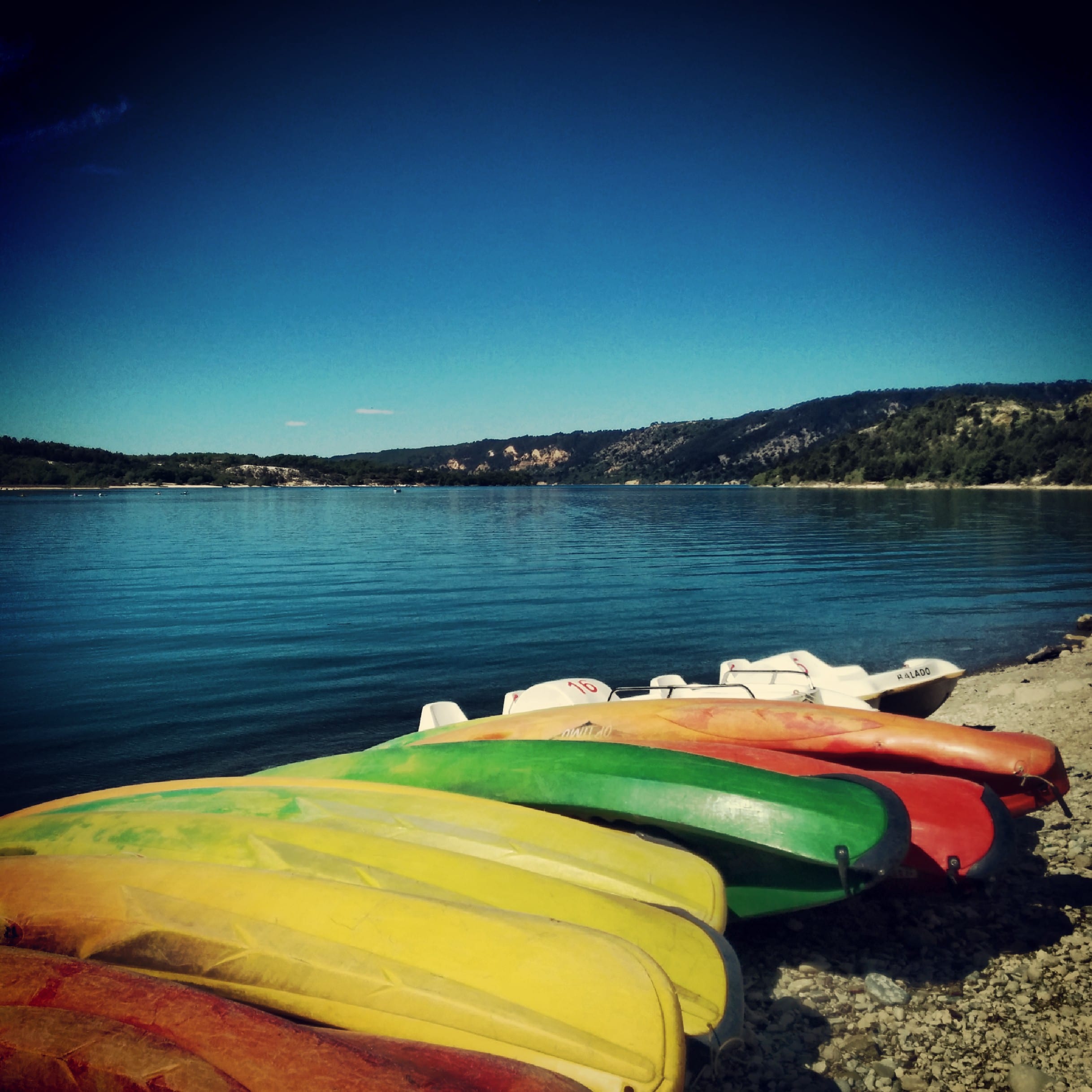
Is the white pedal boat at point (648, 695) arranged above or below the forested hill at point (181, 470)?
below

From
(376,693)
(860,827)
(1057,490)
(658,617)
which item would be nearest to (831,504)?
(1057,490)

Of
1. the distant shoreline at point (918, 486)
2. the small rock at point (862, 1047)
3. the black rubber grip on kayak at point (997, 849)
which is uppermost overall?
the distant shoreline at point (918, 486)

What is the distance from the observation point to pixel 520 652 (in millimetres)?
12859

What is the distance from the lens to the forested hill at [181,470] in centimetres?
13838

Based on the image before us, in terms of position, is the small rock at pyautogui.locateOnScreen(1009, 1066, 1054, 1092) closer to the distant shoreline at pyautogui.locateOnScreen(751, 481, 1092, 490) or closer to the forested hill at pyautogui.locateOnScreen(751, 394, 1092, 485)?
the distant shoreline at pyautogui.locateOnScreen(751, 481, 1092, 490)

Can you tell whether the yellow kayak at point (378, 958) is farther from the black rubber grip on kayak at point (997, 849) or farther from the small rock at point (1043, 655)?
the small rock at point (1043, 655)

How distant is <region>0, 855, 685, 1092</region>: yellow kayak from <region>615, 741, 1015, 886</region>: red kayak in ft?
7.55

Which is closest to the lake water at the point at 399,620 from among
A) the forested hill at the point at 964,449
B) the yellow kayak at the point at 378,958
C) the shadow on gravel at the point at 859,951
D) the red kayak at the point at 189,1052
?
the yellow kayak at the point at 378,958

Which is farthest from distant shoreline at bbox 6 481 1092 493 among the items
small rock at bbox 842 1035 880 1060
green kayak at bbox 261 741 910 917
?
small rock at bbox 842 1035 880 1060

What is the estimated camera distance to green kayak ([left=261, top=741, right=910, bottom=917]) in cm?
349

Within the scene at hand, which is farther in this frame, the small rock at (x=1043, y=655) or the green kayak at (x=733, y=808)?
the small rock at (x=1043, y=655)

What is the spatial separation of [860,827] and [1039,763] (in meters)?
1.97

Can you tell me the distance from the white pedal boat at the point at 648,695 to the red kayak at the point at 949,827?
2.50 meters

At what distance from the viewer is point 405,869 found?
302 centimetres
